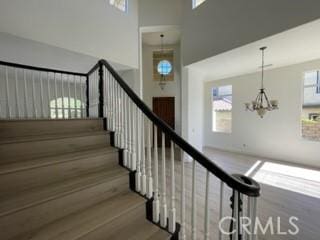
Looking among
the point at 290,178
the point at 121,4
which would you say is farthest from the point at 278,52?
the point at 121,4

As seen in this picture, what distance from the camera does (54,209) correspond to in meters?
1.38

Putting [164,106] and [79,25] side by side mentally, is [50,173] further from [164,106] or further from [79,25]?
[164,106]

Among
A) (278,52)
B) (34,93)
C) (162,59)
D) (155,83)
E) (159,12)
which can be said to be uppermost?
(159,12)

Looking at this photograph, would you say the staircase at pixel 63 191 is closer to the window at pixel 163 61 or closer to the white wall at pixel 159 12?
the white wall at pixel 159 12

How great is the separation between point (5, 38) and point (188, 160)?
5.16 metres

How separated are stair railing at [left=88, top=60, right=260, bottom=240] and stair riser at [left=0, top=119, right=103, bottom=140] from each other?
0.26 meters

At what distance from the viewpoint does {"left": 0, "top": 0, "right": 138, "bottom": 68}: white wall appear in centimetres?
328

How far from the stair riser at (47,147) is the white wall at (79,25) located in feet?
8.87

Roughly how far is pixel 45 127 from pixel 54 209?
114cm

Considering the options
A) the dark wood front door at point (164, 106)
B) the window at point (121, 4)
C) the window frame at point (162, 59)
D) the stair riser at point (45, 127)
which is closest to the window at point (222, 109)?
the dark wood front door at point (164, 106)

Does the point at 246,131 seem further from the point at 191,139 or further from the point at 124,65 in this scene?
the point at 124,65

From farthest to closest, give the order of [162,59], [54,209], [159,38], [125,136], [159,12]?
[162,59], [159,38], [159,12], [125,136], [54,209]

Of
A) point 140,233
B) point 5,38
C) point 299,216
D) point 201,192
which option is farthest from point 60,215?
point 5,38

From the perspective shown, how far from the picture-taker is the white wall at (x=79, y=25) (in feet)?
10.7
